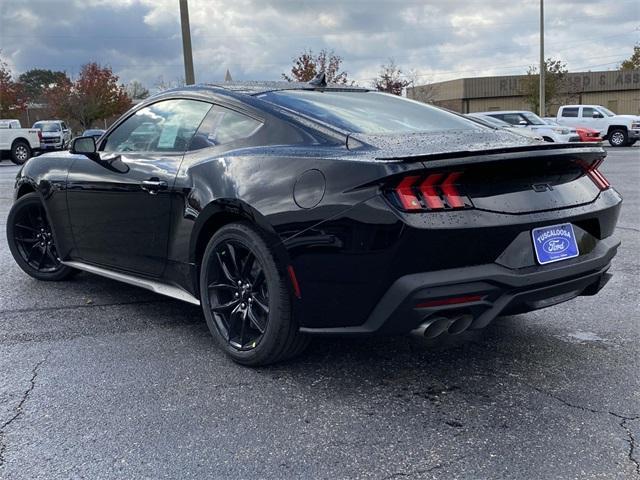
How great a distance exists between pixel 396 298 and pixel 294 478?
844 mm

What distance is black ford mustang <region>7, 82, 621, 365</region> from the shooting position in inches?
110

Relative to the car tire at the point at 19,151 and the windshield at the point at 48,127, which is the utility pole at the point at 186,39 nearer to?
the car tire at the point at 19,151

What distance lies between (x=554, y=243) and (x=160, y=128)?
8.28 feet

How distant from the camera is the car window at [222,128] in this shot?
362cm

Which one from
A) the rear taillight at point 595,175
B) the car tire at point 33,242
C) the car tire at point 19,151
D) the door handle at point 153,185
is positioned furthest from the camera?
the car tire at point 19,151

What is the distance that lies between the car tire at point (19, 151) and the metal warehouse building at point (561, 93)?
33131 mm

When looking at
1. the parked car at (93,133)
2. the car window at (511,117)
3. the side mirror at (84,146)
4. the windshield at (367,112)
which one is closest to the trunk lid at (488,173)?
the windshield at (367,112)

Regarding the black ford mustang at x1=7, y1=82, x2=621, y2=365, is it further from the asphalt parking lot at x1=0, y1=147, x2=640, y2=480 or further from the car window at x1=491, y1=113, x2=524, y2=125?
the car window at x1=491, y1=113, x2=524, y2=125

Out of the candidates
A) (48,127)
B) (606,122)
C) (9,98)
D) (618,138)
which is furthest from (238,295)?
(9,98)

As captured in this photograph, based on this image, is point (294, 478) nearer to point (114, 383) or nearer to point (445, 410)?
point (445, 410)

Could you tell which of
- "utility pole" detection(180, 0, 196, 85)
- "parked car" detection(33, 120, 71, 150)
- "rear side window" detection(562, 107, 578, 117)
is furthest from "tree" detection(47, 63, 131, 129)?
"utility pole" detection(180, 0, 196, 85)

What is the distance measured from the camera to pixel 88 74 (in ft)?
176

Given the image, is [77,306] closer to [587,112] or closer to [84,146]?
[84,146]

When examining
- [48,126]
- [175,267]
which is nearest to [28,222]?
[175,267]
